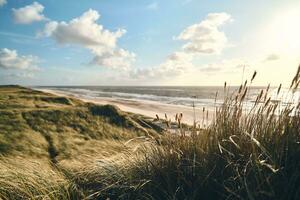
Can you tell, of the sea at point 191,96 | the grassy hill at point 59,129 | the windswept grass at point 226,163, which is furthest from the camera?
the grassy hill at point 59,129

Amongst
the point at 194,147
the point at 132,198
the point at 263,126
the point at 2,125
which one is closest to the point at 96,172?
the point at 132,198

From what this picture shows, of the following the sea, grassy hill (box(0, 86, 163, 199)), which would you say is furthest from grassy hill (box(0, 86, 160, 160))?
the sea

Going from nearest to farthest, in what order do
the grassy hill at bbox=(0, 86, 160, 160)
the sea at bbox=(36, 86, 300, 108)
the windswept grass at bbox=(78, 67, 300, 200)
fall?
the windswept grass at bbox=(78, 67, 300, 200), the sea at bbox=(36, 86, 300, 108), the grassy hill at bbox=(0, 86, 160, 160)

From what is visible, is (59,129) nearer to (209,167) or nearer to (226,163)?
(209,167)

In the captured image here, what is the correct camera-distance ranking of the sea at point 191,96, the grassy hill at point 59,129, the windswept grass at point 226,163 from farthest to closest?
the grassy hill at point 59,129 < the sea at point 191,96 < the windswept grass at point 226,163

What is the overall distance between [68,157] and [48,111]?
12.7 ft

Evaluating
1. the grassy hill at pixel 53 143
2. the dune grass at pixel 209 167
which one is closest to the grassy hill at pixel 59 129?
the grassy hill at pixel 53 143

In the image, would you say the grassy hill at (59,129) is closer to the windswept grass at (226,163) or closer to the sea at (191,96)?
the windswept grass at (226,163)

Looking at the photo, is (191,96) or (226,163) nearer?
(226,163)

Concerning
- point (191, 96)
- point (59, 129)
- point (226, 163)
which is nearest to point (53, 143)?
point (59, 129)

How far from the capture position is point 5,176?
3.81 meters

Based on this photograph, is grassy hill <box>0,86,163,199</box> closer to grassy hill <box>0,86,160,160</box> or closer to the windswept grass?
grassy hill <box>0,86,160,160</box>

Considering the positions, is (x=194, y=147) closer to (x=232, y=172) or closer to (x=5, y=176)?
(x=232, y=172)

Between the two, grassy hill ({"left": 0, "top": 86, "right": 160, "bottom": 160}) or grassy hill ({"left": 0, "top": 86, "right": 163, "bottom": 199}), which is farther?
grassy hill ({"left": 0, "top": 86, "right": 160, "bottom": 160})
